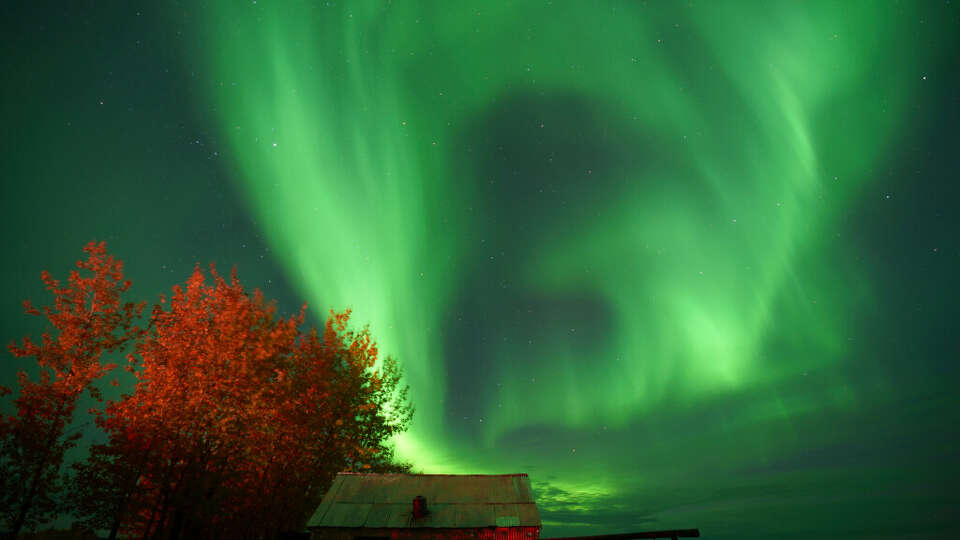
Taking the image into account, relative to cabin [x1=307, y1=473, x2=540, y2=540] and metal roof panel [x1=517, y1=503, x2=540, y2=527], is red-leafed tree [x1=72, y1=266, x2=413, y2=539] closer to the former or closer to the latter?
cabin [x1=307, y1=473, x2=540, y2=540]

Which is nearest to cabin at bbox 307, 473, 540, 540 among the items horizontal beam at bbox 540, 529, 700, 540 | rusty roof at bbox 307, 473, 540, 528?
rusty roof at bbox 307, 473, 540, 528

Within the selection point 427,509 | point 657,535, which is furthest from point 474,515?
point 657,535

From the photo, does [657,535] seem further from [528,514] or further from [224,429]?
[224,429]

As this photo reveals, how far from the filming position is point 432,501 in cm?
2202

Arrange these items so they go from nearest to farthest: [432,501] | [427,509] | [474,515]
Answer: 1. [474,515]
2. [427,509]
3. [432,501]

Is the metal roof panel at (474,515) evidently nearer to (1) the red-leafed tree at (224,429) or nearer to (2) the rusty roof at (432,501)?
(2) the rusty roof at (432,501)

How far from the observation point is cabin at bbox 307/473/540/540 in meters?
20.3

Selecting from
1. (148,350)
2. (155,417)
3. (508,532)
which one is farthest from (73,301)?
(508,532)

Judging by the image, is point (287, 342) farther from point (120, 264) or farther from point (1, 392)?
point (1, 392)

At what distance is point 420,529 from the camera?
20.3 meters

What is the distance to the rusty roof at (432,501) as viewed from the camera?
2056 centimetres

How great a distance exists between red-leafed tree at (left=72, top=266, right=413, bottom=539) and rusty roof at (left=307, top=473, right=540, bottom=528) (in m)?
4.00

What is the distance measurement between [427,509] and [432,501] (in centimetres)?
66

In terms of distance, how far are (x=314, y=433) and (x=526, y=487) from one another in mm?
13052
